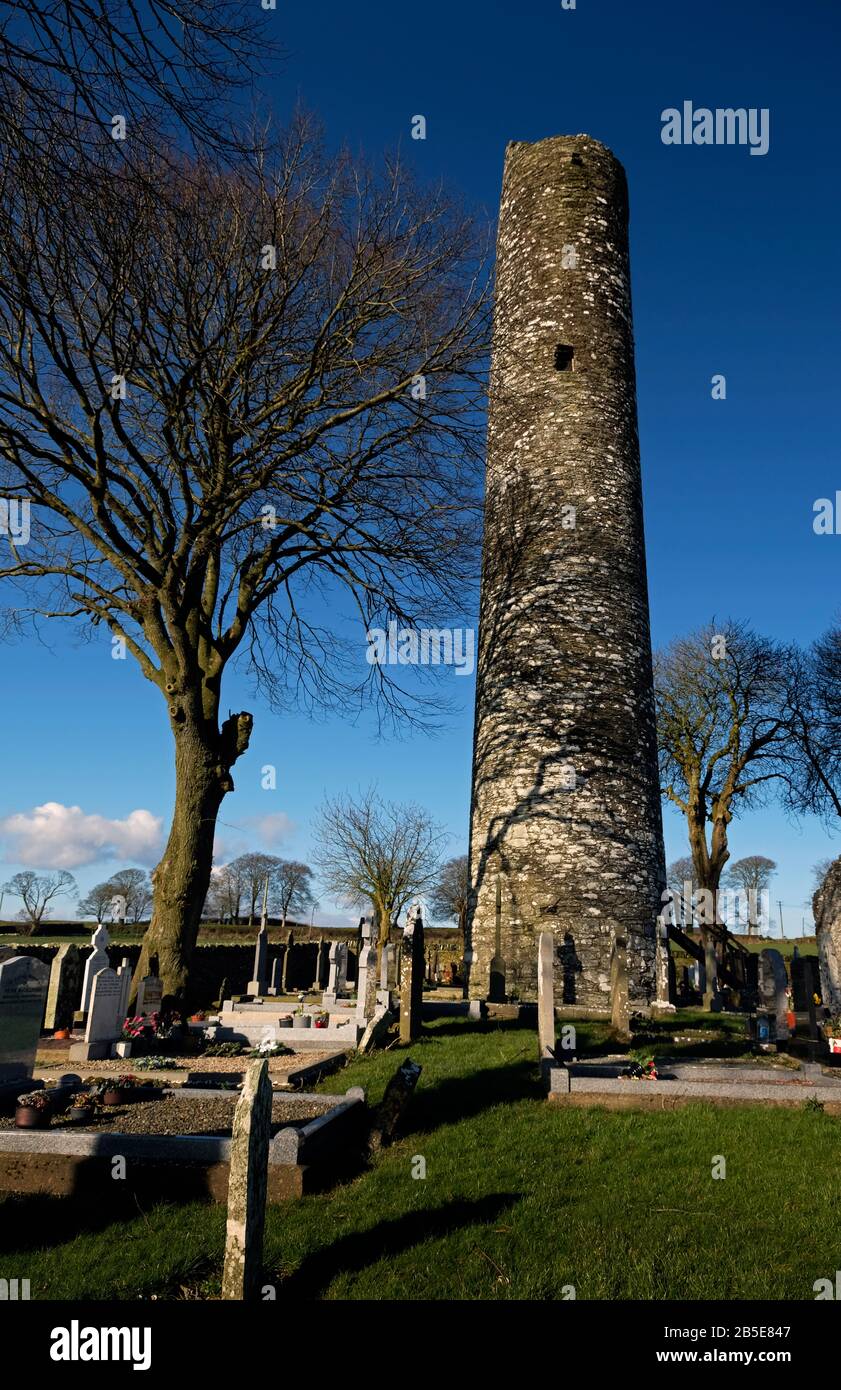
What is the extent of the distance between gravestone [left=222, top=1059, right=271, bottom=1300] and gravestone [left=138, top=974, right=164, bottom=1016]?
313 inches

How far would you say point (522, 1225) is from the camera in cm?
497

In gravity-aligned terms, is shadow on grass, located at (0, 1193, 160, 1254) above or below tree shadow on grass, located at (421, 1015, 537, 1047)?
below

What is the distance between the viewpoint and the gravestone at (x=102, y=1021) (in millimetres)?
10852

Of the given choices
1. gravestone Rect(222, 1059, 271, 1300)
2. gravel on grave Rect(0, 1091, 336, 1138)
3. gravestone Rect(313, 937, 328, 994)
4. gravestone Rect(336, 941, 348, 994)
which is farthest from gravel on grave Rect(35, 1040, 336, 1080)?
gravestone Rect(313, 937, 328, 994)

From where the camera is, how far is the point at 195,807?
12227 millimetres

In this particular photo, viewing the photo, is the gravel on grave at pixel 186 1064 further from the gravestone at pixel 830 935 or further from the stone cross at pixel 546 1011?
the gravestone at pixel 830 935

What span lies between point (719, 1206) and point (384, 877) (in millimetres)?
28844

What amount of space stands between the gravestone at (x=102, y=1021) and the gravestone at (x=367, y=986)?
368 centimetres

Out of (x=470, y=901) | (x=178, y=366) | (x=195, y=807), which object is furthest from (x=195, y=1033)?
(x=178, y=366)

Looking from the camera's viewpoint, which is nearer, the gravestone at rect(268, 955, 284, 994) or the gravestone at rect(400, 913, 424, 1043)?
the gravestone at rect(400, 913, 424, 1043)

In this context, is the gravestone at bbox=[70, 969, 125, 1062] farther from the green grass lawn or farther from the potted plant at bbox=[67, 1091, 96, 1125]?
the green grass lawn

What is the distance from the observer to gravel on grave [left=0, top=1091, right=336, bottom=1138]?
682 centimetres

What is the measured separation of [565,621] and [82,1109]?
1214 centimetres

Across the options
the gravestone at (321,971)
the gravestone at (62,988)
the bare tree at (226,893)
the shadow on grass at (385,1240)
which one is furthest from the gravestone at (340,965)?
the bare tree at (226,893)
